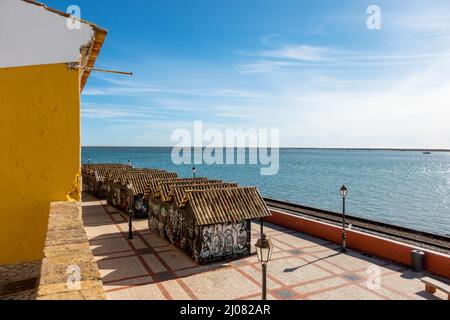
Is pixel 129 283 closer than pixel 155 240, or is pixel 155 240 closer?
pixel 129 283

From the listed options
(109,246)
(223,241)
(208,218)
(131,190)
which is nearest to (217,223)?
(208,218)

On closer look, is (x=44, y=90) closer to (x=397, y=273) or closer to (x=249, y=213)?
(x=249, y=213)

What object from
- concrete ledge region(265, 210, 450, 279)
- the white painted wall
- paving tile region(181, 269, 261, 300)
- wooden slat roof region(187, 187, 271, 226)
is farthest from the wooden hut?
the white painted wall

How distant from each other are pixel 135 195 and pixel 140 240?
7653 mm

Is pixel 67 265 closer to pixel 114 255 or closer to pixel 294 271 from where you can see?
pixel 294 271

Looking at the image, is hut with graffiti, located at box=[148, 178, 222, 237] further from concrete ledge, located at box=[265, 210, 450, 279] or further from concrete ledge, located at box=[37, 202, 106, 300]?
concrete ledge, located at box=[37, 202, 106, 300]

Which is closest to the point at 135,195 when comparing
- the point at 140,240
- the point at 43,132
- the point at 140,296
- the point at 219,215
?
the point at 140,240

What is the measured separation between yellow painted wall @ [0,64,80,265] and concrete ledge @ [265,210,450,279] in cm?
1647

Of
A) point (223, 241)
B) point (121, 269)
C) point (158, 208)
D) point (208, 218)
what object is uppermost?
point (208, 218)

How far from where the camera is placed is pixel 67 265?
6.12 meters

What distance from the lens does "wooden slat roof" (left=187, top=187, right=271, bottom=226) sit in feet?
57.6

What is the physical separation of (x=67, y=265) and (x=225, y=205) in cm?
1284

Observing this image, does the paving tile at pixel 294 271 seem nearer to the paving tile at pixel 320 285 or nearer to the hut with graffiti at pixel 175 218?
the paving tile at pixel 320 285

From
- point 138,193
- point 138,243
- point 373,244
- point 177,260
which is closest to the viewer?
point 177,260
